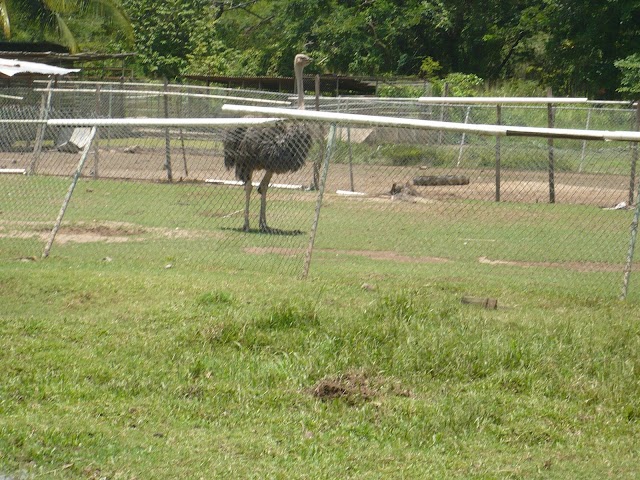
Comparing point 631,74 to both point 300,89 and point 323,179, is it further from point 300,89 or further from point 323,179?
point 323,179

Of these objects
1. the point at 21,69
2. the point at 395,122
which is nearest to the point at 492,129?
the point at 395,122

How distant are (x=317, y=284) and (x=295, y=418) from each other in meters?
3.49

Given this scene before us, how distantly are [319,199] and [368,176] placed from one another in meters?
9.69

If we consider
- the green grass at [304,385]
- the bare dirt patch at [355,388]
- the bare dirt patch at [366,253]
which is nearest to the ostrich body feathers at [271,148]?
the bare dirt patch at [366,253]

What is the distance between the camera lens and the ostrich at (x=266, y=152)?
515 inches

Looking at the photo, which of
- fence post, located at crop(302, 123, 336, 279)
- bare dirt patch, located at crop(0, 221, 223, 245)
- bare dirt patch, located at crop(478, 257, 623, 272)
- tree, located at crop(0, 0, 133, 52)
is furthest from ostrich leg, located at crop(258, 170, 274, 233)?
tree, located at crop(0, 0, 133, 52)

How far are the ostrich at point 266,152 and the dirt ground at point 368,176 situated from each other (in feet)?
11.5

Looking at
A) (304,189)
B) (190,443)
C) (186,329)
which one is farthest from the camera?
(304,189)

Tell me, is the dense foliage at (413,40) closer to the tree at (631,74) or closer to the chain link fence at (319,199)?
the tree at (631,74)

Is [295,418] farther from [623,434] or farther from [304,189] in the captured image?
[304,189]

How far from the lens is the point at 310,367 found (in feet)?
20.9

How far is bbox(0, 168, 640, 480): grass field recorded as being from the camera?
5.18 m

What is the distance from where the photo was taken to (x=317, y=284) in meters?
9.13

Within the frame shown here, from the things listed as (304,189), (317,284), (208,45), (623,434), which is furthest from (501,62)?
(623,434)
